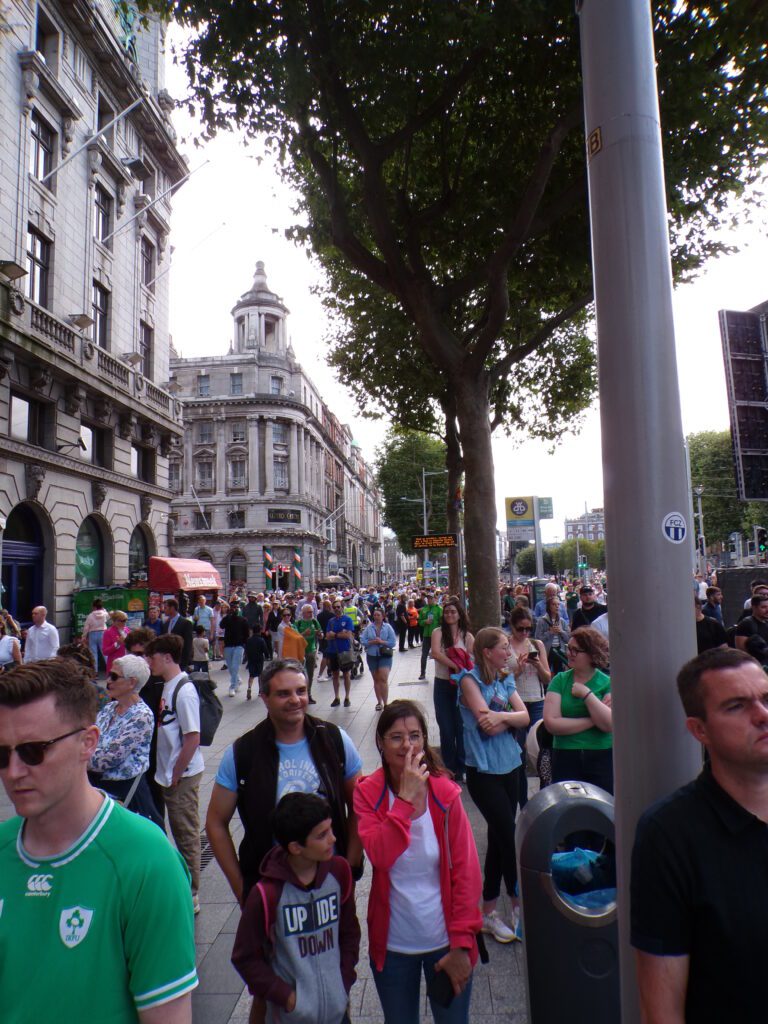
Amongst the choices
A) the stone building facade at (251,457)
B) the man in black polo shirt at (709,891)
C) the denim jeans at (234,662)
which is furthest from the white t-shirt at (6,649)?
the stone building facade at (251,457)

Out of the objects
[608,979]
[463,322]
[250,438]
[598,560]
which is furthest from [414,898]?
[598,560]

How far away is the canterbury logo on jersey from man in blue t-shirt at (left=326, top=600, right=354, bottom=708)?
11.5 meters

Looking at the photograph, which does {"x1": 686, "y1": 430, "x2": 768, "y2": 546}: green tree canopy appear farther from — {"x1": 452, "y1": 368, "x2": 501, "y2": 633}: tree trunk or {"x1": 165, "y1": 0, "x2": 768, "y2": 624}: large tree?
{"x1": 452, "y1": 368, "x2": 501, "y2": 633}: tree trunk

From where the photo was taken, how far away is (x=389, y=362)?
1898cm

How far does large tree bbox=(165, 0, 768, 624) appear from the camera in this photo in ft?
23.7

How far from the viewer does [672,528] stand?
2287 millimetres

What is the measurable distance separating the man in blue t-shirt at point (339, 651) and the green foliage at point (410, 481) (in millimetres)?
46478

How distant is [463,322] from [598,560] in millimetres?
110999

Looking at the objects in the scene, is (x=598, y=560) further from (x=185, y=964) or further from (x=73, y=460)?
(x=185, y=964)

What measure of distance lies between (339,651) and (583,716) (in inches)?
359

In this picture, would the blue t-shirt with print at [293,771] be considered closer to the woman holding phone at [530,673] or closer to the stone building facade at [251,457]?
the woman holding phone at [530,673]

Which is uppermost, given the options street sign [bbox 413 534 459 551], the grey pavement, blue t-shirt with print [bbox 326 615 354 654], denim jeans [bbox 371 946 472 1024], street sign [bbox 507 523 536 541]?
street sign [bbox 507 523 536 541]

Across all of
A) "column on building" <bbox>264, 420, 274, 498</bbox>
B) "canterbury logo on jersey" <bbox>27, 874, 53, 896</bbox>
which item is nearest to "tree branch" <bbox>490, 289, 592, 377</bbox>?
"canterbury logo on jersey" <bbox>27, 874, 53, 896</bbox>

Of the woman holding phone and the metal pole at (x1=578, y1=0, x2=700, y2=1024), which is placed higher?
the metal pole at (x1=578, y1=0, x2=700, y2=1024)
